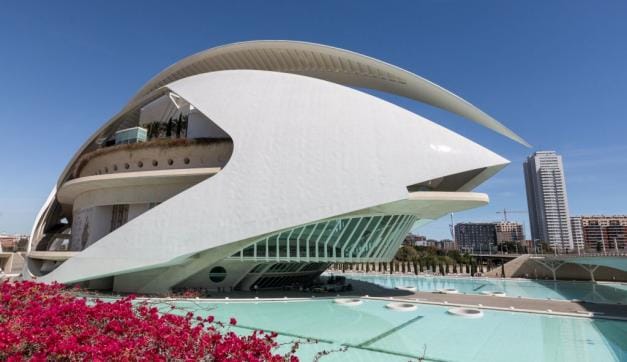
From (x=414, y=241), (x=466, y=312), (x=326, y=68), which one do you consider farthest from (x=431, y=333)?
(x=414, y=241)

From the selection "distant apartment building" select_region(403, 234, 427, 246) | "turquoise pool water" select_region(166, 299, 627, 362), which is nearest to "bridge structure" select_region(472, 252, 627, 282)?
"turquoise pool water" select_region(166, 299, 627, 362)

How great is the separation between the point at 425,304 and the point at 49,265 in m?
24.0

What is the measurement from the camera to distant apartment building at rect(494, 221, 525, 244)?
127 metres

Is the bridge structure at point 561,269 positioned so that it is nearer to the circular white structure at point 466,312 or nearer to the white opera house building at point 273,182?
the white opera house building at point 273,182

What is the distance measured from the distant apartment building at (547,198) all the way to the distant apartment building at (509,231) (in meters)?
17.6

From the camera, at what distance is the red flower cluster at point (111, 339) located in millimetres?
4038

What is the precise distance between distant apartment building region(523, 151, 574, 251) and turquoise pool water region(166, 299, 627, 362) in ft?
332

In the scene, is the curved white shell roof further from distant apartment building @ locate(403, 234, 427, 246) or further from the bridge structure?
distant apartment building @ locate(403, 234, 427, 246)

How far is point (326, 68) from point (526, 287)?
21.0 meters

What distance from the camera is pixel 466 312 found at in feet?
50.8

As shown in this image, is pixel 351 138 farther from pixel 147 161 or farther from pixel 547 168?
pixel 547 168

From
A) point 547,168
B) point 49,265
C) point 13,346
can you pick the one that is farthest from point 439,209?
point 547,168

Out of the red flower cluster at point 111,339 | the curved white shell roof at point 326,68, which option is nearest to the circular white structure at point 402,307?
the curved white shell roof at point 326,68

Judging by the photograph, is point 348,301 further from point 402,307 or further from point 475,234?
point 475,234
